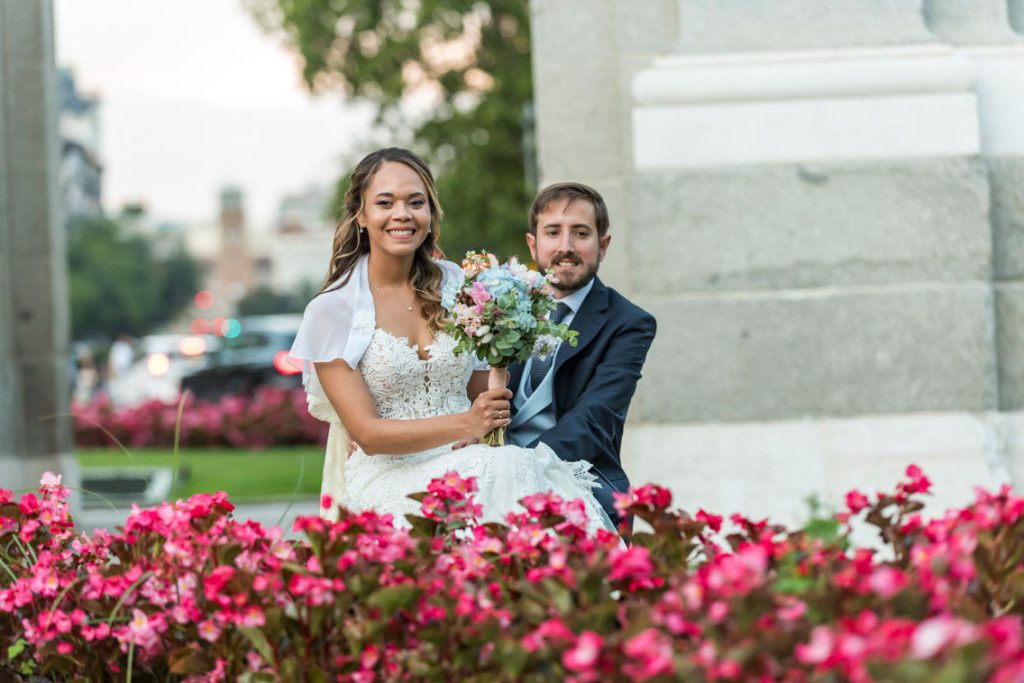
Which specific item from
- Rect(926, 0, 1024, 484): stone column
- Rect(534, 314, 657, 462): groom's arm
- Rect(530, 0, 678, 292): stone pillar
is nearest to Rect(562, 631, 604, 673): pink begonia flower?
Rect(534, 314, 657, 462): groom's arm

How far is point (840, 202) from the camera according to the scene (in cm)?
620

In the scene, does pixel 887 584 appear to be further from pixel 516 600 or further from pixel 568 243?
pixel 568 243

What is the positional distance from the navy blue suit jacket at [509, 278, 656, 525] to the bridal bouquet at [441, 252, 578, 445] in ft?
1.35

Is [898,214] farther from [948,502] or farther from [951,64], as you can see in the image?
[948,502]

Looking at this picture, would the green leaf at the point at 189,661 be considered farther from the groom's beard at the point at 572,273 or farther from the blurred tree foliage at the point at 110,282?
the blurred tree foliage at the point at 110,282

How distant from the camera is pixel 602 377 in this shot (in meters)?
4.52

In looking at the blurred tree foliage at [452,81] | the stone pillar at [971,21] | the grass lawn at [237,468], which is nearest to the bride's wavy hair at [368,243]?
the stone pillar at [971,21]

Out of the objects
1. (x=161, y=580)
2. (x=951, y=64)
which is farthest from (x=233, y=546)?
(x=951, y=64)

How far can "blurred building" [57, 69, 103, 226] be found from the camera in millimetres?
124625

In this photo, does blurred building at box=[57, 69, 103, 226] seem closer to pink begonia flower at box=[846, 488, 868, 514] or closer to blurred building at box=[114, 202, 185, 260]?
blurred building at box=[114, 202, 185, 260]

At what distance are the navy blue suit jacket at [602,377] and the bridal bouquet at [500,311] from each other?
0.41 meters

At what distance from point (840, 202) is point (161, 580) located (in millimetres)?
3934

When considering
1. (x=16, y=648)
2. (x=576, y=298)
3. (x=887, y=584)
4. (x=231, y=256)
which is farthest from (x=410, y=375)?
(x=231, y=256)

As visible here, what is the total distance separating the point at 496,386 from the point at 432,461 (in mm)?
321
